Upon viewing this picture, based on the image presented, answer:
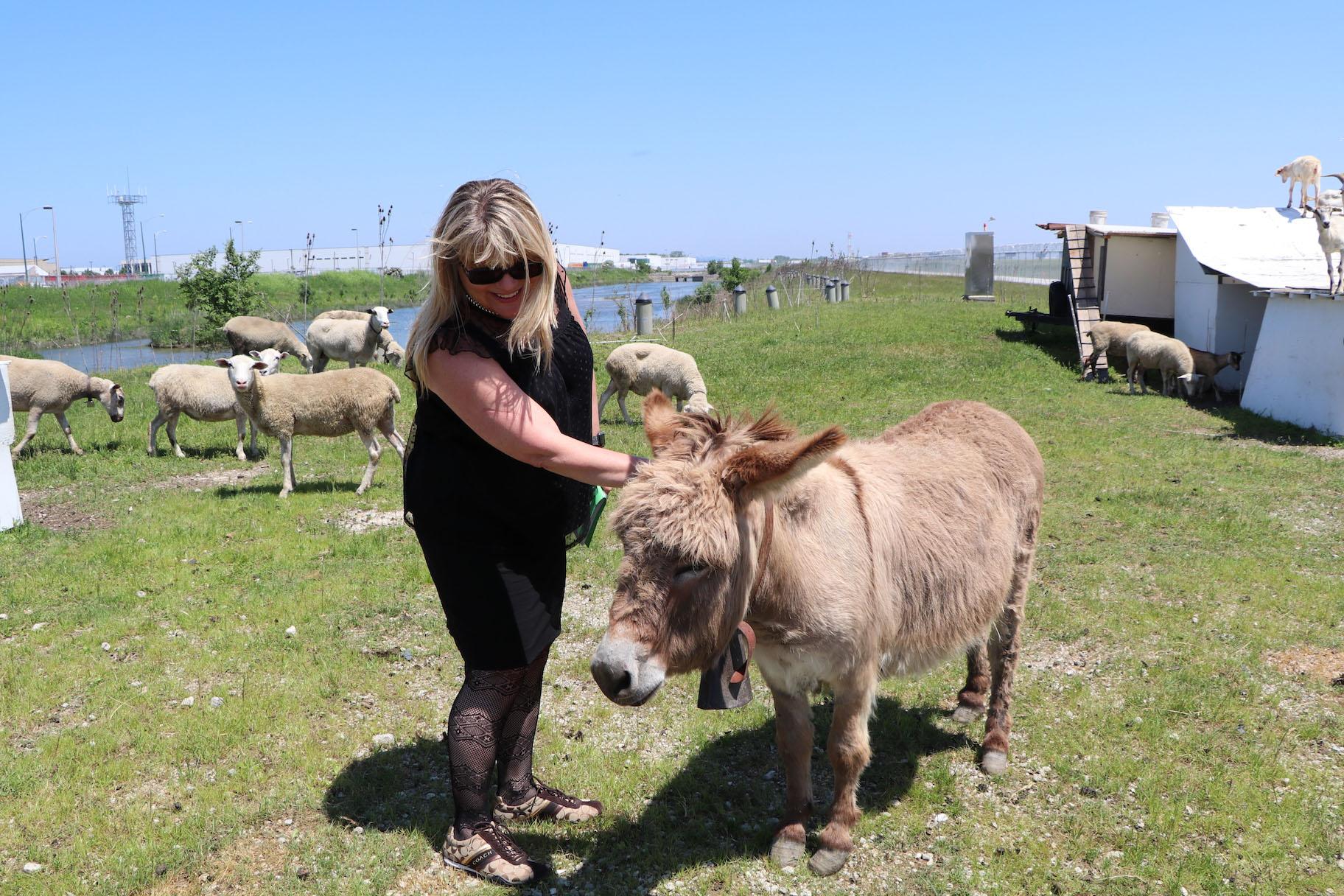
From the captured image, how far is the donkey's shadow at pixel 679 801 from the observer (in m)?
3.63

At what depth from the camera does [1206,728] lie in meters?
4.57

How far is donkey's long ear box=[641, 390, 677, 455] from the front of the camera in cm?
293

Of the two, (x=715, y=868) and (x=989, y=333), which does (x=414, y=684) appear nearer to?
(x=715, y=868)

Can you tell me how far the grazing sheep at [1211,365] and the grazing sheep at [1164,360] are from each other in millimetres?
131

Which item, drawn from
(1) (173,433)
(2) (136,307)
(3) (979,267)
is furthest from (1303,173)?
(2) (136,307)

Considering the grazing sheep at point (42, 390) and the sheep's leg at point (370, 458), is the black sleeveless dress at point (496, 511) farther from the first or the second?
the grazing sheep at point (42, 390)

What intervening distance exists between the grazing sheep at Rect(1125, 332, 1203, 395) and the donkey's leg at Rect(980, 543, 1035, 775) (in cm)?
1401

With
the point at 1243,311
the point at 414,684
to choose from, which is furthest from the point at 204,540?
the point at 1243,311

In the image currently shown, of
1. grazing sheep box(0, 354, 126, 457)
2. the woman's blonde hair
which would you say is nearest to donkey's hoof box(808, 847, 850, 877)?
the woman's blonde hair

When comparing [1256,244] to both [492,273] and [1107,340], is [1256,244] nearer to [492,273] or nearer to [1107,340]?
[1107,340]

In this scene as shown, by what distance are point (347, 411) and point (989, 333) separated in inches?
677

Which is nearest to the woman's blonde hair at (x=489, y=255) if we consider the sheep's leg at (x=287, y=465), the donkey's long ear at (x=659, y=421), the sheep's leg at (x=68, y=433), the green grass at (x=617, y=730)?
the donkey's long ear at (x=659, y=421)

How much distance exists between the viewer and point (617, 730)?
4723 millimetres

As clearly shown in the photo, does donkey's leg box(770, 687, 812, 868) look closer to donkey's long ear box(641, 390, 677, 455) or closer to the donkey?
the donkey
